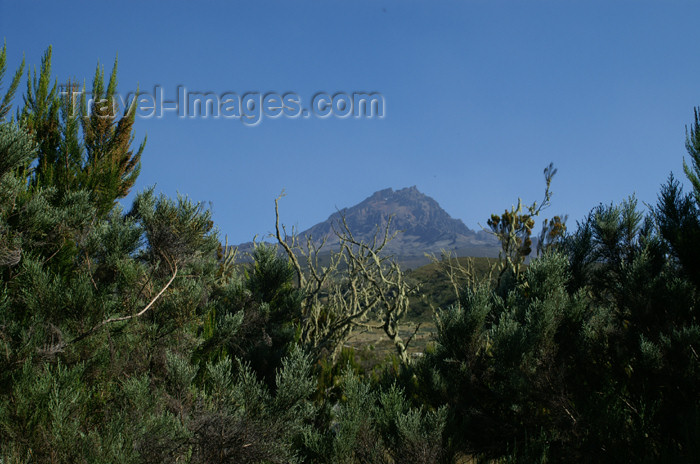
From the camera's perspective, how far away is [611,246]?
18.8 ft

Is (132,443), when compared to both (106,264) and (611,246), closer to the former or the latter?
(106,264)

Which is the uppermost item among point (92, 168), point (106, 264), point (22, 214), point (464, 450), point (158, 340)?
point (92, 168)

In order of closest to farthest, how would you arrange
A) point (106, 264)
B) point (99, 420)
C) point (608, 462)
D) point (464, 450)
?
point (608, 462) → point (99, 420) → point (464, 450) → point (106, 264)

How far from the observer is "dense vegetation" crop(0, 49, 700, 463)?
3.58 m

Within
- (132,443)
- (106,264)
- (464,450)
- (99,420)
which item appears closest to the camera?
(132,443)

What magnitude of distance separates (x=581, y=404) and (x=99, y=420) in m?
4.49

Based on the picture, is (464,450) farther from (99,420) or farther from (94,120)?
(94,120)

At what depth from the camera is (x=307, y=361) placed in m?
4.73

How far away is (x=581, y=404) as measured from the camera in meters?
4.29

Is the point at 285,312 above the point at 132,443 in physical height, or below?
above

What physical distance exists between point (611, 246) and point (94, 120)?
301 inches

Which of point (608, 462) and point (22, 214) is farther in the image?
point (22, 214)

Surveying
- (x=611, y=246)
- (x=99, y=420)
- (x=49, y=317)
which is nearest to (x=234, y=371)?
(x=99, y=420)

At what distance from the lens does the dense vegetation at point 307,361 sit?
3.58 metres
